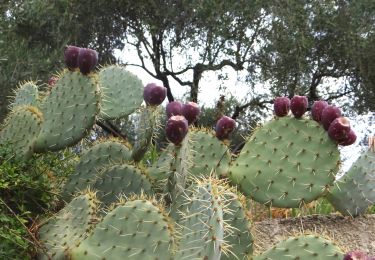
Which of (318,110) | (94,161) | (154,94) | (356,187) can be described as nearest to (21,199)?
(94,161)

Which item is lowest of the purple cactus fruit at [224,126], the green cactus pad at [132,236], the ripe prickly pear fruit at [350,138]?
the green cactus pad at [132,236]

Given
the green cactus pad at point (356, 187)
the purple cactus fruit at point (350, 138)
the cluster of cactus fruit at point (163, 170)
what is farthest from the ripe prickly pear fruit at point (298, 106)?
the green cactus pad at point (356, 187)

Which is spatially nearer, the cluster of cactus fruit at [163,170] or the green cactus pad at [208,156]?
the cluster of cactus fruit at [163,170]

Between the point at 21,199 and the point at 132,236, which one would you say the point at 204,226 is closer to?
the point at 132,236

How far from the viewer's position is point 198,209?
7.67 ft

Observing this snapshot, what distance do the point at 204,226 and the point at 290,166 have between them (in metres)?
1.21

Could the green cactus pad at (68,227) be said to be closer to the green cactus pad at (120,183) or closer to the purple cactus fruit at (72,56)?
the green cactus pad at (120,183)

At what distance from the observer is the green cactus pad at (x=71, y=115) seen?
3355 mm

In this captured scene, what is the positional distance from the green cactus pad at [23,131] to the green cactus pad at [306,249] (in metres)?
1.37

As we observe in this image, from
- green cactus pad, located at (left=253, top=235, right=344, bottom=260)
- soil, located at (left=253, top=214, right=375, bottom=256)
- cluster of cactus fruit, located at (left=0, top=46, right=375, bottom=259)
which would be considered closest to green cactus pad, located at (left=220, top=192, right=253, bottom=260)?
cluster of cactus fruit, located at (left=0, top=46, right=375, bottom=259)

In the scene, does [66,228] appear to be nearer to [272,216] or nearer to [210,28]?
[272,216]

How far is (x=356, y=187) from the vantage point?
12.6 feet

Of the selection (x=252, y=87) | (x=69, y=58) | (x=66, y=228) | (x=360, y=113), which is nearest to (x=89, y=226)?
(x=66, y=228)

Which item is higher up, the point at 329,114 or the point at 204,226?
the point at 329,114
